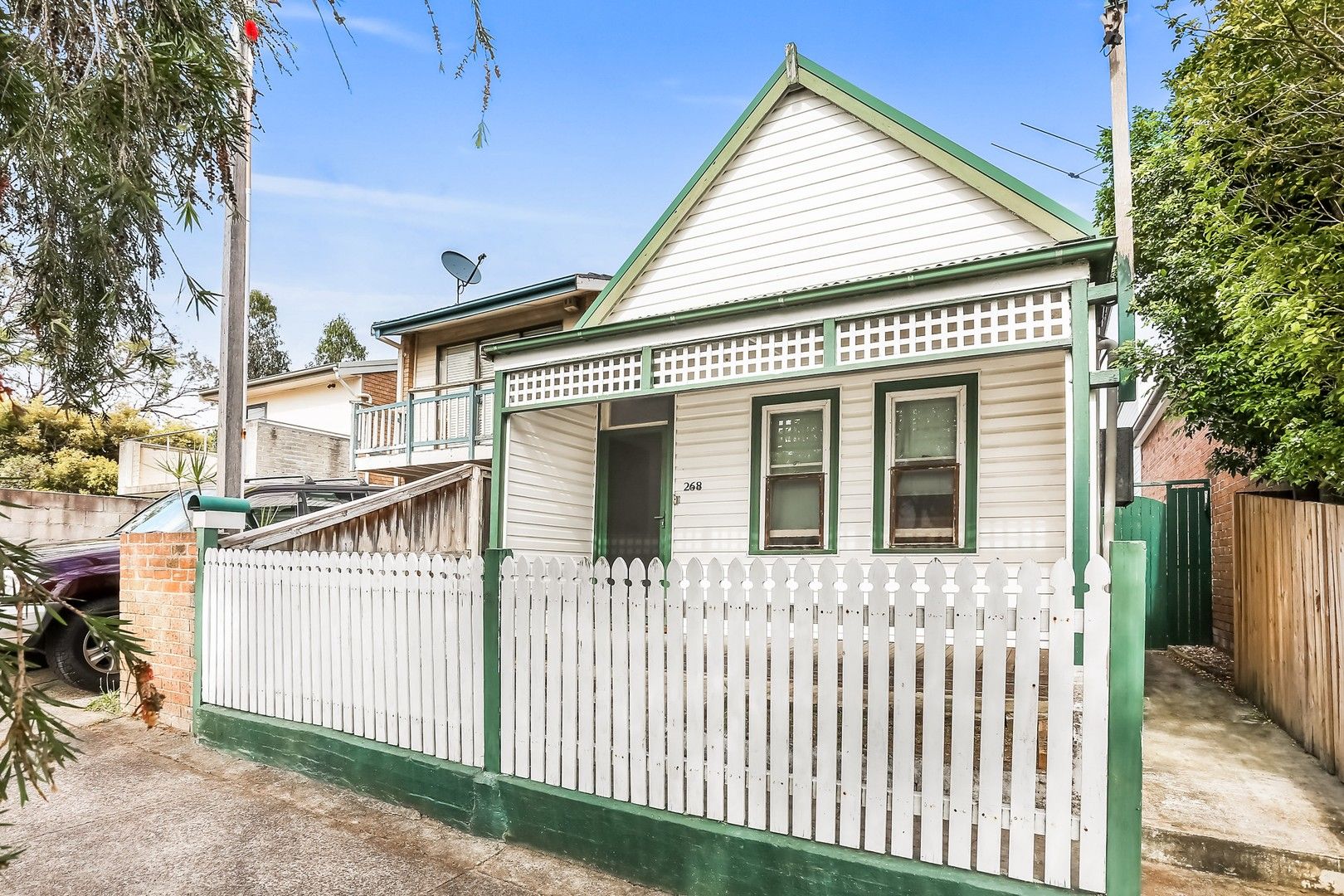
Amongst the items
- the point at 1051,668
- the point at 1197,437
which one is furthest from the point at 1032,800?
the point at 1197,437

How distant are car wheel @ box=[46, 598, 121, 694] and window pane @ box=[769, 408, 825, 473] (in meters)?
6.64

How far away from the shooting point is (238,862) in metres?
3.88

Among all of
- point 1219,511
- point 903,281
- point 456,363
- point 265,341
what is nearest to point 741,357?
point 903,281

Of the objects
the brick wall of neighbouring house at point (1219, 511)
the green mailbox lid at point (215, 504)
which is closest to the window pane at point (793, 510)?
the brick wall of neighbouring house at point (1219, 511)

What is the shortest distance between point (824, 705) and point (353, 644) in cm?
326

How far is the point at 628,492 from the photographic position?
9.83 metres

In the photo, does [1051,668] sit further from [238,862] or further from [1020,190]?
[1020,190]

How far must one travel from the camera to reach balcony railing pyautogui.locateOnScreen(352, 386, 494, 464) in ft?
43.4

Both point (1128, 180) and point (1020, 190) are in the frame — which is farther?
point (1128, 180)

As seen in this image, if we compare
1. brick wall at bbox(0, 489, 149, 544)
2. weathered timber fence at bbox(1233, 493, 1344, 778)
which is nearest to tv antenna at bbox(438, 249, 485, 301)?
brick wall at bbox(0, 489, 149, 544)

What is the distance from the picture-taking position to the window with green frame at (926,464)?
7.26 meters

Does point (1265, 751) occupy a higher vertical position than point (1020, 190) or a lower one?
lower

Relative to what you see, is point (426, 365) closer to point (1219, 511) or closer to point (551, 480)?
point (551, 480)

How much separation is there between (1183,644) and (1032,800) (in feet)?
29.7
